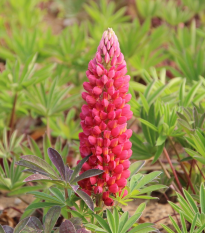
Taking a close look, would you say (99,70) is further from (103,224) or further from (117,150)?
(103,224)

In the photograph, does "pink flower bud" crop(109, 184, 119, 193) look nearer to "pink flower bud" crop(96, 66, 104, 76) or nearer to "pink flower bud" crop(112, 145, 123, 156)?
"pink flower bud" crop(112, 145, 123, 156)

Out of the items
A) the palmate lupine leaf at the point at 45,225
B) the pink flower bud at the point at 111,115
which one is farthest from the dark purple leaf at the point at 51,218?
the pink flower bud at the point at 111,115

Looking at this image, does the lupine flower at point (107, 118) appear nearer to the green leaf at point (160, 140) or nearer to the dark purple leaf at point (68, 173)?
the dark purple leaf at point (68, 173)

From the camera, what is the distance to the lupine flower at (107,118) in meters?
1.42

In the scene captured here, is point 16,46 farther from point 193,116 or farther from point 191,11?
point 191,11

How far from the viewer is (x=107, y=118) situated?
1.44 m

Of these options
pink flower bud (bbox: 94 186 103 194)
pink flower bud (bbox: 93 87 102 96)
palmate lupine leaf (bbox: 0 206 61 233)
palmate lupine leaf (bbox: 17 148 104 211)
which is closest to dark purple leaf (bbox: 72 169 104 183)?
palmate lupine leaf (bbox: 17 148 104 211)

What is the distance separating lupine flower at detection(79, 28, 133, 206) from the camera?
1421 mm

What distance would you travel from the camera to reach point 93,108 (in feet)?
4.68

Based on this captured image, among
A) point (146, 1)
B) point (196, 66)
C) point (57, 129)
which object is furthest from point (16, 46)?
point (146, 1)

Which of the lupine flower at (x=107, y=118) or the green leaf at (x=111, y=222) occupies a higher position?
the lupine flower at (x=107, y=118)

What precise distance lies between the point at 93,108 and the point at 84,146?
0.58 ft

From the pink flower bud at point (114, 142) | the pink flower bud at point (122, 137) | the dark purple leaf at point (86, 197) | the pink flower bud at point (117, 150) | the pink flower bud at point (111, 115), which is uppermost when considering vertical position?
the pink flower bud at point (111, 115)

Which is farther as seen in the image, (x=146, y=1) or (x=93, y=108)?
(x=146, y=1)
